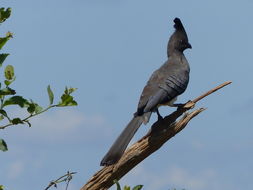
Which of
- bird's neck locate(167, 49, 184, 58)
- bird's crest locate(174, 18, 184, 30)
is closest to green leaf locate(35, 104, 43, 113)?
bird's crest locate(174, 18, 184, 30)

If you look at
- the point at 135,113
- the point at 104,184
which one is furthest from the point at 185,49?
the point at 104,184

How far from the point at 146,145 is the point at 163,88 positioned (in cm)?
165

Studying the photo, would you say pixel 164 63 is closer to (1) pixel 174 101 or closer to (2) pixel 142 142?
(1) pixel 174 101

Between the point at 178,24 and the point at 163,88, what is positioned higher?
the point at 178,24

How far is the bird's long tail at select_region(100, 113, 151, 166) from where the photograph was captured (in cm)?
→ 494

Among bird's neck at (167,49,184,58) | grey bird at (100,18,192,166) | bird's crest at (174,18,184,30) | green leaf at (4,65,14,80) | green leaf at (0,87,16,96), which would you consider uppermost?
bird's crest at (174,18,184,30)

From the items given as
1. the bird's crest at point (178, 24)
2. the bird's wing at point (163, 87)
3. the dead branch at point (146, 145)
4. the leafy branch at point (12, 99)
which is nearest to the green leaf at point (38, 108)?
the leafy branch at point (12, 99)

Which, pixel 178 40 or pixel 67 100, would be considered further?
pixel 178 40

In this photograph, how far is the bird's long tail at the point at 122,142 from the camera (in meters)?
4.94

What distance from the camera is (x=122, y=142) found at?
5438mm

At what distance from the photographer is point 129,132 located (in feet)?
19.2

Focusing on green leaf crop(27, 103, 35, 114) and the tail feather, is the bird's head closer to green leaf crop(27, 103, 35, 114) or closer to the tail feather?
the tail feather

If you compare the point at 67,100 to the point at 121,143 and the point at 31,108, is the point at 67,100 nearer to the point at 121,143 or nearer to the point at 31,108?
the point at 31,108

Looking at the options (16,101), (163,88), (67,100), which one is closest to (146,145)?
(163,88)
